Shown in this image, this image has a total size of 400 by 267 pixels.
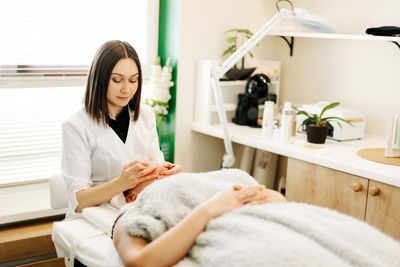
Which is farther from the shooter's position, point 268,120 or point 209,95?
point 209,95

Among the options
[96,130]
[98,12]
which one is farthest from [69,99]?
[96,130]

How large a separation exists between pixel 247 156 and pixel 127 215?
5.47 ft

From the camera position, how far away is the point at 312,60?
293 cm

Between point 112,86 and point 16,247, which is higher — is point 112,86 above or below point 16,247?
above

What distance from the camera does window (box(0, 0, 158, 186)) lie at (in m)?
2.33

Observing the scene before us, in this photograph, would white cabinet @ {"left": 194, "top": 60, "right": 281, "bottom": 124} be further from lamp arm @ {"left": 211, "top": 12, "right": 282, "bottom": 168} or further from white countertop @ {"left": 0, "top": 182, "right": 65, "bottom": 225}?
white countertop @ {"left": 0, "top": 182, "right": 65, "bottom": 225}

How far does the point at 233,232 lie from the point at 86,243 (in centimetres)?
52

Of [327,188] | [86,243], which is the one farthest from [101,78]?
[327,188]

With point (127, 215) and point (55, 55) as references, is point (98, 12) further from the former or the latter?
point (127, 215)

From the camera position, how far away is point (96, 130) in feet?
6.00

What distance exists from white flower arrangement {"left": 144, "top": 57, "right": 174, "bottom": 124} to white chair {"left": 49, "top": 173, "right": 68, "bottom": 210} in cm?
94

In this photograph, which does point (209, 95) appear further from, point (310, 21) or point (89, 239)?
point (89, 239)

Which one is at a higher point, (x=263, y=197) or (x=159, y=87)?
(x=159, y=87)

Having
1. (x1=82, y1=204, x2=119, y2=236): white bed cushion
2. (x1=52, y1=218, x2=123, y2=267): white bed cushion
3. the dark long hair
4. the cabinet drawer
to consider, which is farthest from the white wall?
(x1=52, y1=218, x2=123, y2=267): white bed cushion
